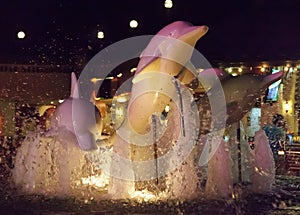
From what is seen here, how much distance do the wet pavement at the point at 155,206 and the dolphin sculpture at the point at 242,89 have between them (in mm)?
1389

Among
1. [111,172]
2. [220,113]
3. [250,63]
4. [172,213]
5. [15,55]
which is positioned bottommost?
[172,213]

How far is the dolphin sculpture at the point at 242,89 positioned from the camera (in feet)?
29.2

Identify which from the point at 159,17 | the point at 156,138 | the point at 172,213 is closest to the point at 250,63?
the point at 159,17

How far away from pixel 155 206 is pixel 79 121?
2.56m

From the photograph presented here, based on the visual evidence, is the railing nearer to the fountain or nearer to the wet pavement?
the fountain

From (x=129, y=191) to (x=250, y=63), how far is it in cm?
1092

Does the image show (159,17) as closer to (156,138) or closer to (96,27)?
(96,27)

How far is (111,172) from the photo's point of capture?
938cm

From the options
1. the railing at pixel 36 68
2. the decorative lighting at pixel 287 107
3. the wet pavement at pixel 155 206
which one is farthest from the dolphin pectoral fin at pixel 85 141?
the decorative lighting at pixel 287 107

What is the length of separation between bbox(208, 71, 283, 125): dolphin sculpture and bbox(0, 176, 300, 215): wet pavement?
139 cm

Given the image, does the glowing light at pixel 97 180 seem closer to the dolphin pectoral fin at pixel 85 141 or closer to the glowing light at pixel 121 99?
the dolphin pectoral fin at pixel 85 141

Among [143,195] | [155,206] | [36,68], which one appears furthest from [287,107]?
[155,206]

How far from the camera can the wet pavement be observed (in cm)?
771

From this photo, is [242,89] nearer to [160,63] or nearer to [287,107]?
[160,63]
